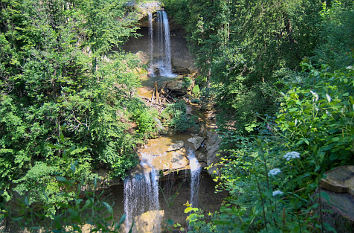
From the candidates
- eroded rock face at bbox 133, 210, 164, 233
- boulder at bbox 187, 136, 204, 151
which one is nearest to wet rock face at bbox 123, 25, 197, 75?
boulder at bbox 187, 136, 204, 151

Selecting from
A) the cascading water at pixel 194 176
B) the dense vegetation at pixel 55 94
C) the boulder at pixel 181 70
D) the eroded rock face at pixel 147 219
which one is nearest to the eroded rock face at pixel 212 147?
the cascading water at pixel 194 176

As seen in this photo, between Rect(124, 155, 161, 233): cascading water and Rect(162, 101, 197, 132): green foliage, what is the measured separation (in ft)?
8.83

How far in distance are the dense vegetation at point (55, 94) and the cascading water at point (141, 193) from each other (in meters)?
0.50

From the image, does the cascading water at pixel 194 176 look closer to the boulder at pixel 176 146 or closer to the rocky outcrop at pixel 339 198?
the boulder at pixel 176 146

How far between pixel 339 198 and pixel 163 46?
16.7m

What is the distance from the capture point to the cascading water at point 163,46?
17.4 metres

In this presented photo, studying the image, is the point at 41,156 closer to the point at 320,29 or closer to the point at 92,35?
the point at 92,35

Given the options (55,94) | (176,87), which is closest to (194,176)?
(55,94)

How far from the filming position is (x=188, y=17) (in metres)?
15.0

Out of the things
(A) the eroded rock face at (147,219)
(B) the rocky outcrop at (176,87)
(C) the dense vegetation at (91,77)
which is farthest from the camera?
(B) the rocky outcrop at (176,87)

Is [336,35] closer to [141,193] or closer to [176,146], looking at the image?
[176,146]

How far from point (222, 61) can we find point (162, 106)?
14.7 feet

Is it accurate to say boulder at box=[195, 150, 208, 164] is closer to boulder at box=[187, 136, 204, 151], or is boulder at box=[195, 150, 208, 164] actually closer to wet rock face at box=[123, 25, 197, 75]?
boulder at box=[187, 136, 204, 151]

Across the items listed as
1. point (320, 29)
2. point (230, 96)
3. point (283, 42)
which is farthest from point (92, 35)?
point (320, 29)
